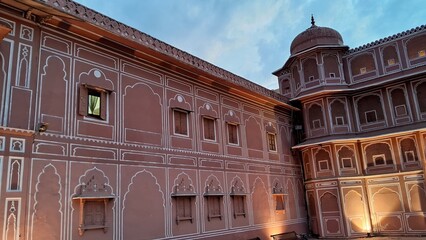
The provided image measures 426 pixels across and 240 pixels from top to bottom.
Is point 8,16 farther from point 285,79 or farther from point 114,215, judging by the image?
point 285,79

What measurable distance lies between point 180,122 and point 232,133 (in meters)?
2.64

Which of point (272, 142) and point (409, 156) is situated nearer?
point (409, 156)

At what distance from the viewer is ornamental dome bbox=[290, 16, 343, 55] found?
15570 mm

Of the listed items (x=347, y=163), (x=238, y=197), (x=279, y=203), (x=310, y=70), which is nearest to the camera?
(x=238, y=197)

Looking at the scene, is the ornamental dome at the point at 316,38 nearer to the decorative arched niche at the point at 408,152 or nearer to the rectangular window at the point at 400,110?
the rectangular window at the point at 400,110

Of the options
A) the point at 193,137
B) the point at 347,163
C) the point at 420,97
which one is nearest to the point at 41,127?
the point at 193,137

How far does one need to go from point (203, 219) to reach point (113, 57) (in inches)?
203

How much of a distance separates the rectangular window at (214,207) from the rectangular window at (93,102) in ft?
13.9

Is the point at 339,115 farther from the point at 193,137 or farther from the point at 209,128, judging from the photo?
the point at 193,137

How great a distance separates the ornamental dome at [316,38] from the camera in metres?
15.6

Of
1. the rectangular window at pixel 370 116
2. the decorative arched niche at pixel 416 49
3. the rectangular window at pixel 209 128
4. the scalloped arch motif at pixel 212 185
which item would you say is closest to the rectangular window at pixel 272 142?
the rectangular window at pixel 209 128

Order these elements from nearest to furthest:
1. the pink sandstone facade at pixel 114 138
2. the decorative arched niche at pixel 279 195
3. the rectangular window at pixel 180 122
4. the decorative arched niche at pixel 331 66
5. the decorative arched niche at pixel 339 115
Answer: the pink sandstone facade at pixel 114 138
the rectangular window at pixel 180 122
the decorative arched niche at pixel 279 195
the decorative arched niche at pixel 339 115
the decorative arched niche at pixel 331 66

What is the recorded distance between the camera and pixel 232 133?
12.3 meters

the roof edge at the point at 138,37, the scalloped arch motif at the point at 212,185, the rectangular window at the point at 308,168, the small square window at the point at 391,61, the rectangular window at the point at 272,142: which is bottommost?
the scalloped arch motif at the point at 212,185
